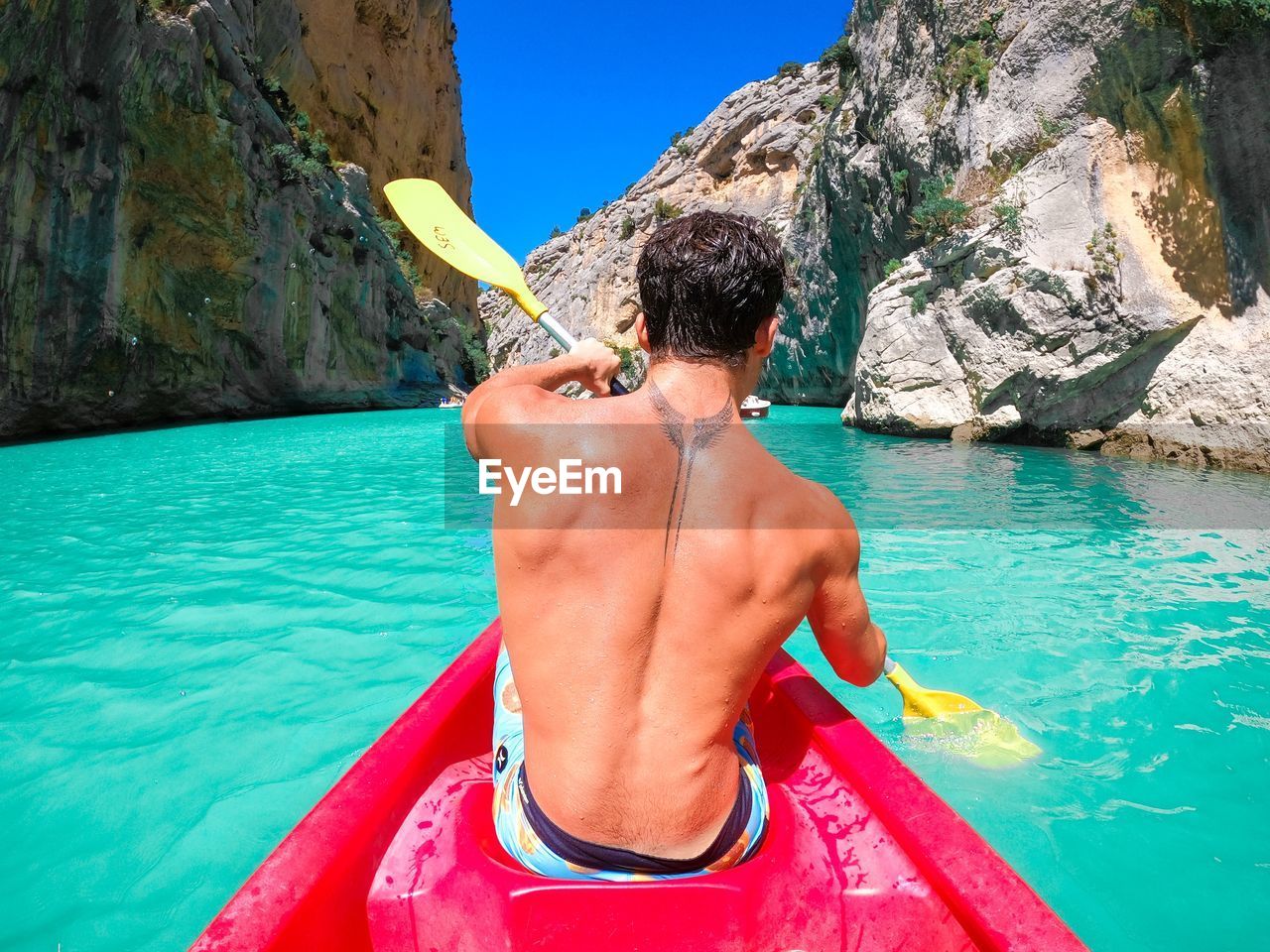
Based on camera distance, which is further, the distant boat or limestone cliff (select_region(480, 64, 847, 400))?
limestone cliff (select_region(480, 64, 847, 400))

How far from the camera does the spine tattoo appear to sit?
45.6 inches

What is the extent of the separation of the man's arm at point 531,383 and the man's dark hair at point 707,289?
27 cm

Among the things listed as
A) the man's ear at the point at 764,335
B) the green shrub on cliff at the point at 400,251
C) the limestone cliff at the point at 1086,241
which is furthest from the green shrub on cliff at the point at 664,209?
the man's ear at the point at 764,335

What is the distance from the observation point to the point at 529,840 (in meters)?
1.25

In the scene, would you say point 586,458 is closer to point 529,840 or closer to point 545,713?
point 545,713

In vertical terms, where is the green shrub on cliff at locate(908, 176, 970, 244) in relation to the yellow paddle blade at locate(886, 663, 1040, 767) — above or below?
above

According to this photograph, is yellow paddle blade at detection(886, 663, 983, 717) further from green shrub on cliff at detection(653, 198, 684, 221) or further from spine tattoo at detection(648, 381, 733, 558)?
green shrub on cliff at detection(653, 198, 684, 221)

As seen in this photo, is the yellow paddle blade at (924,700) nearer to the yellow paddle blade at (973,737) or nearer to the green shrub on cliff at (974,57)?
the yellow paddle blade at (973,737)

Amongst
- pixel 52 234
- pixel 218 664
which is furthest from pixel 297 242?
pixel 218 664

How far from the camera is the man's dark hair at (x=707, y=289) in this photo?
124cm

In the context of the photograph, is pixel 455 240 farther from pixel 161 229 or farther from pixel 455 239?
pixel 161 229

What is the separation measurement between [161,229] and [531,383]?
19.2 metres

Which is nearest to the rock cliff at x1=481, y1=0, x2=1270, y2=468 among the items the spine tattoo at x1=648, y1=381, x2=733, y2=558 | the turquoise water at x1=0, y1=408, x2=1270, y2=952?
the turquoise water at x1=0, y1=408, x2=1270, y2=952

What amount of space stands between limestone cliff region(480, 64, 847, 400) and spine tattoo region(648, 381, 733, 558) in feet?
84.7
